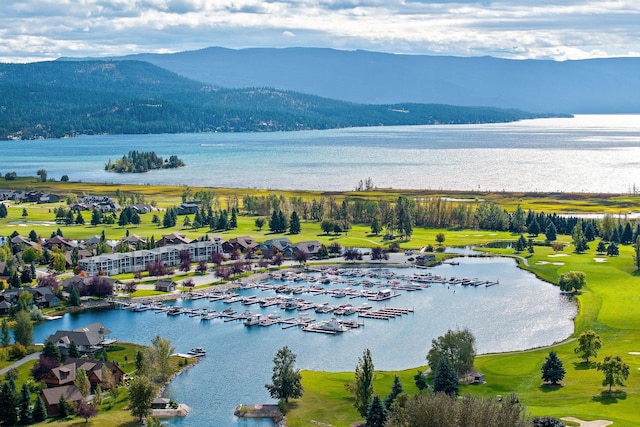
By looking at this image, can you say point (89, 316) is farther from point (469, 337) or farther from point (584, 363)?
point (584, 363)

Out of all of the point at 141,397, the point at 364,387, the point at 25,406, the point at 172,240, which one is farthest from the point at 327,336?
the point at 172,240

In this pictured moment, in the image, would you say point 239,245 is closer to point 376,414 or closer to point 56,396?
point 56,396

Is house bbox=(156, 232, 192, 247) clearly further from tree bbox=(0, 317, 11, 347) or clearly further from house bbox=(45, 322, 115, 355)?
tree bbox=(0, 317, 11, 347)

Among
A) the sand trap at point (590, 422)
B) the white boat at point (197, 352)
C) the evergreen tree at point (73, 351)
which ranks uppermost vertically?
the sand trap at point (590, 422)

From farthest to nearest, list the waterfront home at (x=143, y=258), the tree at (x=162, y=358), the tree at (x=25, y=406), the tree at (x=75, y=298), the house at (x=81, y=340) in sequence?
the waterfront home at (x=143, y=258)
the tree at (x=75, y=298)
the house at (x=81, y=340)
the tree at (x=162, y=358)
the tree at (x=25, y=406)

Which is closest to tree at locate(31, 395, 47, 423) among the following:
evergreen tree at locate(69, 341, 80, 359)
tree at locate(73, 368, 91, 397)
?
tree at locate(73, 368, 91, 397)

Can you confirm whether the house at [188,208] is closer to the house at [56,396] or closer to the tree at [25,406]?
the house at [56,396]

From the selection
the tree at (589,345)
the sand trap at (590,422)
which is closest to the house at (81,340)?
the tree at (589,345)
